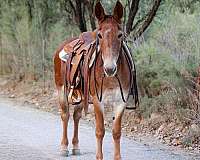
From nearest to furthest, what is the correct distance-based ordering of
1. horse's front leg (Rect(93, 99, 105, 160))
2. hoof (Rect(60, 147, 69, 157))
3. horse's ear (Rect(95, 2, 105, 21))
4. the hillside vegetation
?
horse's ear (Rect(95, 2, 105, 21)), horse's front leg (Rect(93, 99, 105, 160)), hoof (Rect(60, 147, 69, 157)), the hillside vegetation

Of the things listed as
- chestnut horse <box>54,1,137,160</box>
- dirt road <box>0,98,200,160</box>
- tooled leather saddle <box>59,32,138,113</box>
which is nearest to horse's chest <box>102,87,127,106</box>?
chestnut horse <box>54,1,137,160</box>

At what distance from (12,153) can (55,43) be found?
10919 millimetres

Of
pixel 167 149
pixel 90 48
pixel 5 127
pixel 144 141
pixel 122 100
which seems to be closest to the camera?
pixel 122 100

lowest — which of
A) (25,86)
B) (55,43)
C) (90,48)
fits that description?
(25,86)

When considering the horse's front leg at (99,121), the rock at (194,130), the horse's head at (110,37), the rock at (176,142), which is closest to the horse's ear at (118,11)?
the horse's head at (110,37)

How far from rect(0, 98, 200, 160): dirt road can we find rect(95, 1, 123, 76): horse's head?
199 cm

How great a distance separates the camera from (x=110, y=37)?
6891 mm

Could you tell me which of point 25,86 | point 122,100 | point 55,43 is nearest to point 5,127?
point 122,100

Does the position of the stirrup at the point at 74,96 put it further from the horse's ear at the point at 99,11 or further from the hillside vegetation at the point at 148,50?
the hillside vegetation at the point at 148,50

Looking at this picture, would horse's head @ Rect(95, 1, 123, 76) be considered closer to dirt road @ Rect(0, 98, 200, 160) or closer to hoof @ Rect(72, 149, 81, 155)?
dirt road @ Rect(0, 98, 200, 160)

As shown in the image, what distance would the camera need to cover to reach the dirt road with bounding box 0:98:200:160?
27.6 feet

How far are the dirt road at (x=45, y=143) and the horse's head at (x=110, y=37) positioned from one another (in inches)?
78.4

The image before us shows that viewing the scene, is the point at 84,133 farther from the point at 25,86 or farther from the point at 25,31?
the point at 25,31

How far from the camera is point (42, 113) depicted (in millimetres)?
13875
